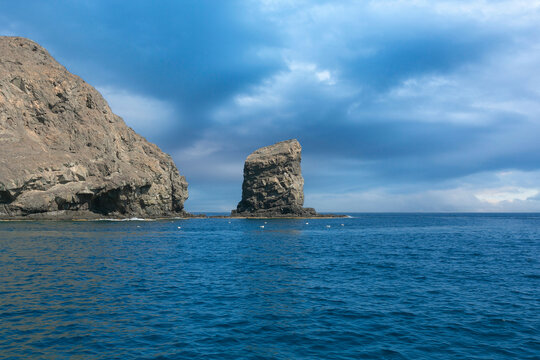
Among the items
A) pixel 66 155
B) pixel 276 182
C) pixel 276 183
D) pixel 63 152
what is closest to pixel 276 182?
Result: pixel 276 182

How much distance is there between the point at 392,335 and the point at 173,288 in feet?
43.6

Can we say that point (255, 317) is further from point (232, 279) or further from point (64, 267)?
point (64, 267)

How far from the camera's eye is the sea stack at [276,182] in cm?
17000

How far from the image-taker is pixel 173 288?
22312 millimetres

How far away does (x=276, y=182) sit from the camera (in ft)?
557

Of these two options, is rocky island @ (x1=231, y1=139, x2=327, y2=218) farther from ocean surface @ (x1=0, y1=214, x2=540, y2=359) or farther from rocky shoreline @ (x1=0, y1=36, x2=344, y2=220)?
ocean surface @ (x1=0, y1=214, x2=540, y2=359)

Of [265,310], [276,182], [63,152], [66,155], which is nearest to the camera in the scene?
[265,310]

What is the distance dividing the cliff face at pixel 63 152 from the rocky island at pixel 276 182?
41.6 m

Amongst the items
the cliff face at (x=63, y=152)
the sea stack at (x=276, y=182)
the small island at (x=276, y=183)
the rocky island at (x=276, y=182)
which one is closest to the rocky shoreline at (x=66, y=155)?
the cliff face at (x=63, y=152)

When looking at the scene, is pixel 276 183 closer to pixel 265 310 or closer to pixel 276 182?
pixel 276 182

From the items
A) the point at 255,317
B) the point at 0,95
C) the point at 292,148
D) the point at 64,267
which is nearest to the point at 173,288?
the point at 255,317

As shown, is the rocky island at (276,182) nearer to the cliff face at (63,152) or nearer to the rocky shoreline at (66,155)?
the rocky shoreline at (66,155)

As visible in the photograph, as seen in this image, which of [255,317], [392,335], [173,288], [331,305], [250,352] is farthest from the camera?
[173,288]

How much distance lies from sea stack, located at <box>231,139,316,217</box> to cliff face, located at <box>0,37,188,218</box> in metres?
41.5
